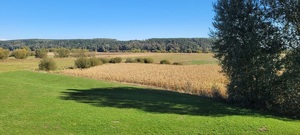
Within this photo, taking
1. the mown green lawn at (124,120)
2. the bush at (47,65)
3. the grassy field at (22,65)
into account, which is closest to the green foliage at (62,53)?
the grassy field at (22,65)

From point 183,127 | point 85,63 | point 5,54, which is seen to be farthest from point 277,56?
point 5,54

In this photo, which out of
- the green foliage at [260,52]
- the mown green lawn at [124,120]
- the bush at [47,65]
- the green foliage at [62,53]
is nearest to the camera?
the mown green lawn at [124,120]

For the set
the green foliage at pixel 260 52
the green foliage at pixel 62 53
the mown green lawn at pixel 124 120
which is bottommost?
the green foliage at pixel 62 53

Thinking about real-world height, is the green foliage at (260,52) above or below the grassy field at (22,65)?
above

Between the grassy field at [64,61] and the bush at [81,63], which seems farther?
the grassy field at [64,61]

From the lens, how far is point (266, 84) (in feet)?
55.0

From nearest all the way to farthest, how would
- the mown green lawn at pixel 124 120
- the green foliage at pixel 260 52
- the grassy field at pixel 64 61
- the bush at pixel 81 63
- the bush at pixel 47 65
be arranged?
the mown green lawn at pixel 124 120 < the green foliage at pixel 260 52 < the bush at pixel 47 65 < the bush at pixel 81 63 < the grassy field at pixel 64 61

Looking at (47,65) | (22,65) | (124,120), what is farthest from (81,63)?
(124,120)

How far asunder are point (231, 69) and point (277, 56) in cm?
282

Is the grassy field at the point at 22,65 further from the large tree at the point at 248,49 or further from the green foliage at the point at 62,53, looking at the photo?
the large tree at the point at 248,49

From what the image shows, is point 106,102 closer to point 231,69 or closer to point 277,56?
point 231,69

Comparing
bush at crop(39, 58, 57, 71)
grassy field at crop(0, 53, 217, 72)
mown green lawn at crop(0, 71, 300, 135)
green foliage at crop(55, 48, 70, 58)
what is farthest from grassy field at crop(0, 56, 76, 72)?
mown green lawn at crop(0, 71, 300, 135)

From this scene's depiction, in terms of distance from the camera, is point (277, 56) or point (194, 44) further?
point (194, 44)

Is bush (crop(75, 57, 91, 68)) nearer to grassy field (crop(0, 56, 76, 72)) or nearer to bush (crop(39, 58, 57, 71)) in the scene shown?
grassy field (crop(0, 56, 76, 72))
